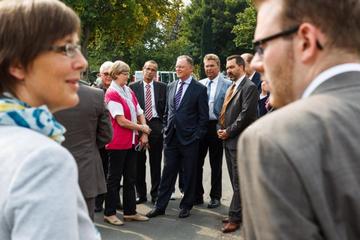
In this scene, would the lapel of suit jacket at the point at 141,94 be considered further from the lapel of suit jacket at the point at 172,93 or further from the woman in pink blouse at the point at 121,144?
the woman in pink blouse at the point at 121,144

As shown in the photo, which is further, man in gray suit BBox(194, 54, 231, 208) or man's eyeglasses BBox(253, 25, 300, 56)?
man in gray suit BBox(194, 54, 231, 208)

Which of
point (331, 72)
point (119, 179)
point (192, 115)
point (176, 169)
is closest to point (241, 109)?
point (192, 115)

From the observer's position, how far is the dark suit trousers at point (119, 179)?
579 cm

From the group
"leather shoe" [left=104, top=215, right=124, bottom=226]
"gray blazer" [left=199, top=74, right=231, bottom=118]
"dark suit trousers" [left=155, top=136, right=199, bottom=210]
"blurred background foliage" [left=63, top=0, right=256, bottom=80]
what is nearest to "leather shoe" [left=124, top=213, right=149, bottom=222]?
"leather shoe" [left=104, top=215, right=124, bottom=226]

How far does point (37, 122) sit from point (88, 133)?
283cm

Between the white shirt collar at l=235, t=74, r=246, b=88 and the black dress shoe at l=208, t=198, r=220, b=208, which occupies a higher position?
the white shirt collar at l=235, t=74, r=246, b=88

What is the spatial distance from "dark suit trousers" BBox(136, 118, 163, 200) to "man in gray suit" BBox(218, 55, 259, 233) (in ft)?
4.16

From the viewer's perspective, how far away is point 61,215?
133 centimetres

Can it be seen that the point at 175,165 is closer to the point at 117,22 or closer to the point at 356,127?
the point at 356,127

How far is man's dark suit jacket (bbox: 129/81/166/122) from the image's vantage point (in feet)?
22.4

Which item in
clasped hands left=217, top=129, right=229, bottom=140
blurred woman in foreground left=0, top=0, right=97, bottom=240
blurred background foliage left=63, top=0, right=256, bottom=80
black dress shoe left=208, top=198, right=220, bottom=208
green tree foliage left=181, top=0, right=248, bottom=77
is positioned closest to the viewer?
blurred woman in foreground left=0, top=0, right=97, bottom=240

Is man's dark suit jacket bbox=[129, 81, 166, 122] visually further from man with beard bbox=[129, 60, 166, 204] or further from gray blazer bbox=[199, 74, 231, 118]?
gray blazer bbox=[199, 74, 231, 118]

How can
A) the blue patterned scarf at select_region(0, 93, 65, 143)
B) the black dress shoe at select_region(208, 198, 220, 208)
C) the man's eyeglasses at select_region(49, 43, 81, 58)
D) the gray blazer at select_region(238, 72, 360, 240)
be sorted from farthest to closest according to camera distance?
the black dress shoe at select_region(208, 198, 220, 208) → the man's eyeglasses at select_region(49, 43, 81, 58) → the blue patterned scarf at select_region(0, 93, 65, 143) → the gray blazer at select_region(238, 72, 360, 240)

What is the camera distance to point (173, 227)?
5656 mm
